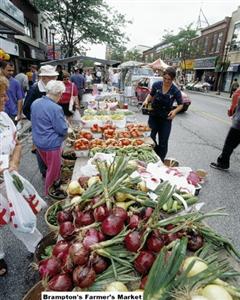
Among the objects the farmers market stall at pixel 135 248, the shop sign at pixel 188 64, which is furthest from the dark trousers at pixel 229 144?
the shop sign at pixel 188 64

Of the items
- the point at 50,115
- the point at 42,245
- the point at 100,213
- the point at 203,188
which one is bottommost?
the point at 203,188

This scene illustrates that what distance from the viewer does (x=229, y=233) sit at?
3.58 metres

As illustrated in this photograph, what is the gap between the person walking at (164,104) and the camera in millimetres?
4895

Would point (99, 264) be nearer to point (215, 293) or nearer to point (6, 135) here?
point (215, 293)

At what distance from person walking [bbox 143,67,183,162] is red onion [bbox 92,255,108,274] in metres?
3.81

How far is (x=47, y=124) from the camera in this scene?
3648 mm

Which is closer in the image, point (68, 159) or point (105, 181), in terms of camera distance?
point (105, 181)

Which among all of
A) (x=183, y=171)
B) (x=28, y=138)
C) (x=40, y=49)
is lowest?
(x=28, y=138)

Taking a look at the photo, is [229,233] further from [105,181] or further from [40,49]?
[40,49]

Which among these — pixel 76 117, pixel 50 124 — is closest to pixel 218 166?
pixel 50 124

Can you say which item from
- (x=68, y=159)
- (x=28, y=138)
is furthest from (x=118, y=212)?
(x=28, y=138)

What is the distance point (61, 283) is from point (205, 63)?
145 feet

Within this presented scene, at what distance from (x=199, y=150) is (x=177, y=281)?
634 cm

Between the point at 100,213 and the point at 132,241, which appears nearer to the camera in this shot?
the point at 132,241
